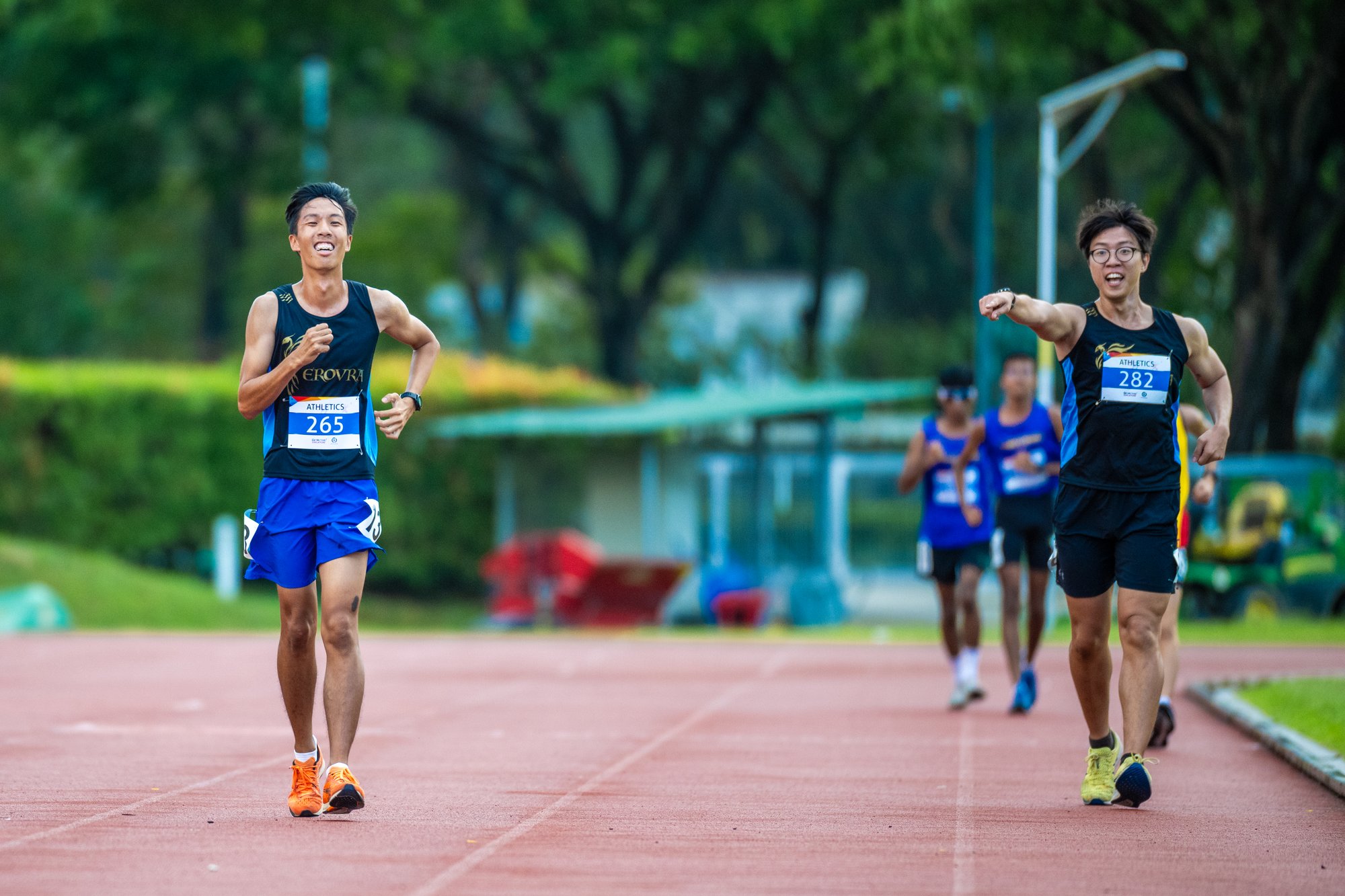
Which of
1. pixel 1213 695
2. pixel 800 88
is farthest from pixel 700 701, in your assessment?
pixel 800 88

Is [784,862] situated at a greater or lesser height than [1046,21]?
lesser

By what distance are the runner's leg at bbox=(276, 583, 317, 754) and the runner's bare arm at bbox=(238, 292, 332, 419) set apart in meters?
0.72

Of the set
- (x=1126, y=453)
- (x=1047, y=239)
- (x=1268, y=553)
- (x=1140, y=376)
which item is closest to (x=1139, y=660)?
(x=1126, y=453)

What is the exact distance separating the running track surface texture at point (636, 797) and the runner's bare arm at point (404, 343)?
1.50 meters

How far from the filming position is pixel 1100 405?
786 centimetres

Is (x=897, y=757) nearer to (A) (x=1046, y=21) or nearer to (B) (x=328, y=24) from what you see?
(A) (x=1046, y=21)

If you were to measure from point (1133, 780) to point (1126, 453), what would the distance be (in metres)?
1.27

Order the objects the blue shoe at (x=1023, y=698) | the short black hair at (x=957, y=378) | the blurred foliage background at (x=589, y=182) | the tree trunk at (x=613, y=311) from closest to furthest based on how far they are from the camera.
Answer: the blue shoe at (x=1023, y=698), the short black hair at (x=957, y=378), the blurred foliage background at (x=589, y=182), the tree trunk at (x=613, y=311)

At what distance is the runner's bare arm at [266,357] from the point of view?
7.28 m

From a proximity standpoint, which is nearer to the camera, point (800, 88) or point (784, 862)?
point (784, 862)

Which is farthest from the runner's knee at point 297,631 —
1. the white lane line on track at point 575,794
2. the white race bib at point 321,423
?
the white lane line on track at point 575,794

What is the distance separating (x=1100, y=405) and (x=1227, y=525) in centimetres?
1554

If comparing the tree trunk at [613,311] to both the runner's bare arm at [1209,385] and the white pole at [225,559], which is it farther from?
the runner's bare arm at [1209,385]

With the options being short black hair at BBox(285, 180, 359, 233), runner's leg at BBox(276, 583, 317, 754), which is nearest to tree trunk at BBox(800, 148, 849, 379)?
short black hair at BBox(285, 180, 359, 233)
